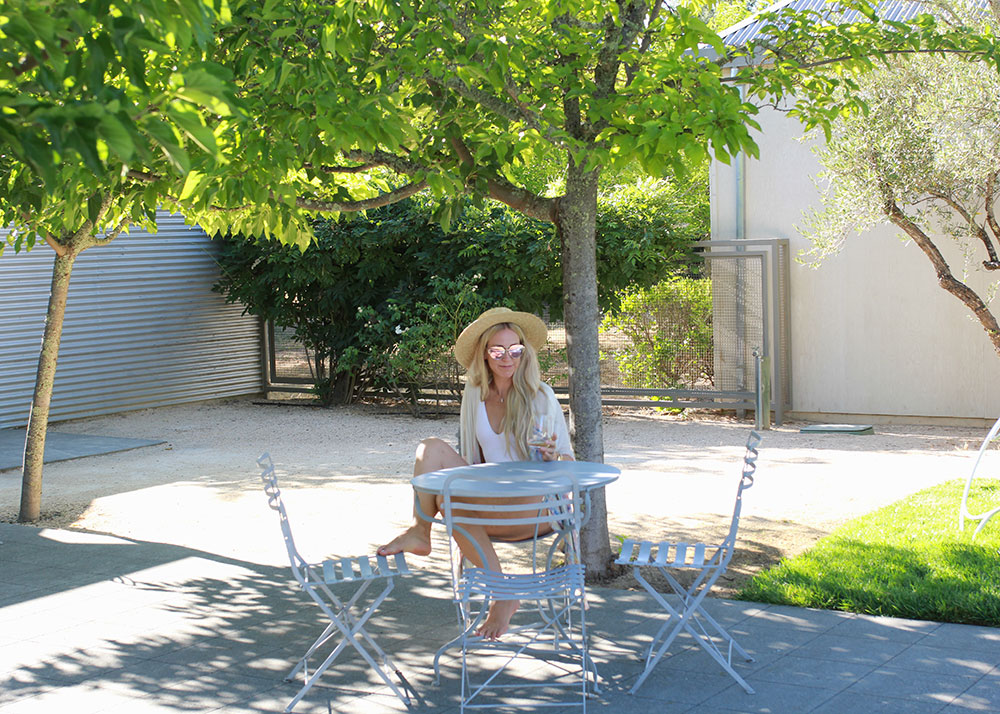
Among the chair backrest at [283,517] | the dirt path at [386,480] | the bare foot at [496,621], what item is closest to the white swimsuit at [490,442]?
the bare foot at [496,621]

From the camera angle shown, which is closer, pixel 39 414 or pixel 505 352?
pixel 505 352

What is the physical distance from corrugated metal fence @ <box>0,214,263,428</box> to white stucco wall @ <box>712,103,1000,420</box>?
294 inches

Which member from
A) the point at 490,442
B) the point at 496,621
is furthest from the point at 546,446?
the point at 496,621

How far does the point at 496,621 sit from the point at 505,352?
4.12 feet

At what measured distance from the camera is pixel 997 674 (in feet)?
13.2

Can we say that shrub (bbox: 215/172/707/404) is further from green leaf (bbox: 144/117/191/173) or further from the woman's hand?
green leaf (bbox: 144/117/191/173)

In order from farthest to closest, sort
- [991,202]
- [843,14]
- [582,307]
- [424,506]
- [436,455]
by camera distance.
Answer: [843,14] < [991,202] < [582,307] < [436,455] < [424,506]

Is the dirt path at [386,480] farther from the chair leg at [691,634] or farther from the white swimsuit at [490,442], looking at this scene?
the white swimsuit at [490,442]

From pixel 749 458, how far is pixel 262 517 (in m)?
4.38

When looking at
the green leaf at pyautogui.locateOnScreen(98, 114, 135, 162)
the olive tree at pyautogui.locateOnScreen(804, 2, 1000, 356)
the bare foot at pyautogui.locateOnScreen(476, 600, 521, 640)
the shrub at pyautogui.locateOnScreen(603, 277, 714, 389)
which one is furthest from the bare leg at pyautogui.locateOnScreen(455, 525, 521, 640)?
the shrub at pyautogui.locateOnScreen(603, 277, 714, 389)

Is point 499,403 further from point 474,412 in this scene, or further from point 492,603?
point 492,603

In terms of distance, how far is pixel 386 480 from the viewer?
9.19 metres

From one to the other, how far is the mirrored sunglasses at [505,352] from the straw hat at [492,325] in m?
0.14

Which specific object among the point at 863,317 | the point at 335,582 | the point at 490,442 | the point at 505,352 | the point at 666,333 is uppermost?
the point at 863,317
